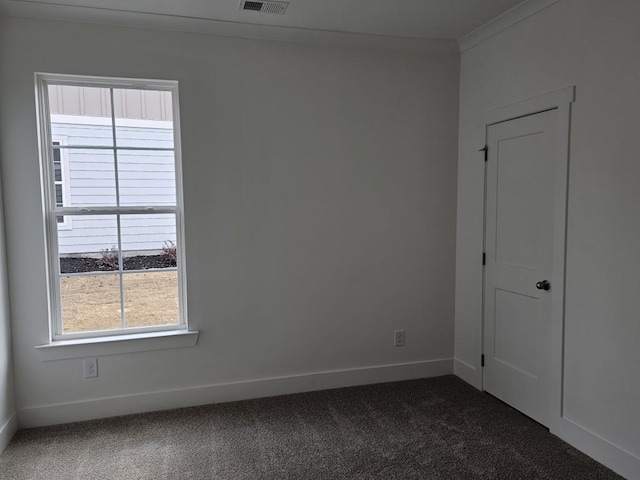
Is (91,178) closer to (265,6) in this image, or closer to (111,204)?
(111,204)

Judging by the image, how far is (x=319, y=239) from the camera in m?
3.23

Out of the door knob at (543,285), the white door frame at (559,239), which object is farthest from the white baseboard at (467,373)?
the door knob at (543,285)

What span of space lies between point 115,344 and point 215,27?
7.15 feet

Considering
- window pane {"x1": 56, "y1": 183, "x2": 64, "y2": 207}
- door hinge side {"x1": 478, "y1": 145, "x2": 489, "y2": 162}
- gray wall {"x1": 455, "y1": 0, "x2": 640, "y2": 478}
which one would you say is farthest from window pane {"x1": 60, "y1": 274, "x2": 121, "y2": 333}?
gray wall {"x1": 455, "y1": 0, "x2": 640, "y2": 478}

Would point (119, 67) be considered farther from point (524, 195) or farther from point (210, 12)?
point (524, 195)

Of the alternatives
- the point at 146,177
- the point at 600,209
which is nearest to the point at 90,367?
the point at 146,177

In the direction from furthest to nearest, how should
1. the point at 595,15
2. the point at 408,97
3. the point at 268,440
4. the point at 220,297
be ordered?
the point at 408,97, the point at 220,297, the point at 268,440, the point at 595,15

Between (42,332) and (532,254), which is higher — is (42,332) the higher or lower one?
the lower one

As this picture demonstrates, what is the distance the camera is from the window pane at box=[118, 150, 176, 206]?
2912mm

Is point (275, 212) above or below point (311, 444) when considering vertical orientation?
above

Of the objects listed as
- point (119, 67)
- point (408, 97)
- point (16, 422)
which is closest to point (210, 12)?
point (119, 67)

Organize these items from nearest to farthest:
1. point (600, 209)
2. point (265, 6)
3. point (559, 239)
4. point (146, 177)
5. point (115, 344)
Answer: point (600, 209)
point (559, 239)
point (265, 6)
point (115, 344)
point (146, 177)

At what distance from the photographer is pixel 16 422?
2715mm

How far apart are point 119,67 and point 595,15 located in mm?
2764
